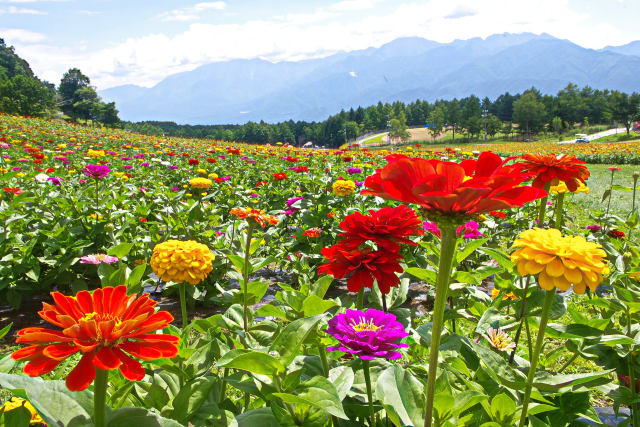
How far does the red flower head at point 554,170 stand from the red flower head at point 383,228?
472 mm

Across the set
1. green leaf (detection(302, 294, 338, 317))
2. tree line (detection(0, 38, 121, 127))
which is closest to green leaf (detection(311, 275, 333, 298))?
green leaf (detection(302, 294, 338, 317))

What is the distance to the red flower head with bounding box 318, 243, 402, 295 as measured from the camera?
108cm

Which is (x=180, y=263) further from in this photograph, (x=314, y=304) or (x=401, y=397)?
(x=401, y=397)

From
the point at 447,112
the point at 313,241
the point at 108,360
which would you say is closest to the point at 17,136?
the point at 313,241

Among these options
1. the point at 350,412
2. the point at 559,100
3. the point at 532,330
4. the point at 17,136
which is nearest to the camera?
the point at 350,412

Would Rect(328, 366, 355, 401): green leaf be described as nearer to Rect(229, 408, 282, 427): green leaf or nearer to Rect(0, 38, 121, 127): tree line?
Rect(229, 408, 282, 427): green leaf

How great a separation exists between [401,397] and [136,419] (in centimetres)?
55

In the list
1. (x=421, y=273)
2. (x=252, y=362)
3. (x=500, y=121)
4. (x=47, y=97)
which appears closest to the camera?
(x=252, y=362)

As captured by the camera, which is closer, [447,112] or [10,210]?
[10,210]

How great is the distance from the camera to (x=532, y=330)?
2.62 metres

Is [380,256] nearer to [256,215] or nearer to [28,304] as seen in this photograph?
[256,215]

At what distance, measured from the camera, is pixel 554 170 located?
1.30 m

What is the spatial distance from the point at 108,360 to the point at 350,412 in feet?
2.15

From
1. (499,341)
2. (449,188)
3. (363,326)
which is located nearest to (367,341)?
(363,326)
